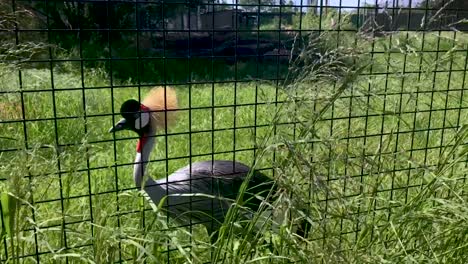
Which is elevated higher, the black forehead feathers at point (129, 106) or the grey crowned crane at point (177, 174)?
the black forehead feathers at point (129, 106)

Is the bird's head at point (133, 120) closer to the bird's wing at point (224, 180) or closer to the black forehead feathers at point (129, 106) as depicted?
the black forehead feathers at point (129, 106)

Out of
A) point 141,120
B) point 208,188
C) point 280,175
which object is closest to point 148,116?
point 141,120

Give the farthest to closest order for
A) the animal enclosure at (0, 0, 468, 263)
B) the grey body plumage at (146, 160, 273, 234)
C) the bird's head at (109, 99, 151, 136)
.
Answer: the bird's head at (109, 99, 151, 136) → the grey body plumage at (146, 160, 273, 234) → the animal enclosure at (0, 0, 468, 263)

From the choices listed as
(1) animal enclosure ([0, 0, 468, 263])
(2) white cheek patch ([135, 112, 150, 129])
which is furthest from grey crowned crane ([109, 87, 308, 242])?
(1) animal enclosure ([0, 0, 468, 263])

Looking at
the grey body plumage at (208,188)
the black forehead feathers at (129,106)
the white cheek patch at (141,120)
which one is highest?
the black forehead feathers at (129,106)

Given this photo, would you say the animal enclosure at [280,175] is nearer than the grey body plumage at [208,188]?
Yes

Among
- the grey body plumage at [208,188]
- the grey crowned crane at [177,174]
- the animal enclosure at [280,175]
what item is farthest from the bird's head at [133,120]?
the animal enclosure at [280,175]

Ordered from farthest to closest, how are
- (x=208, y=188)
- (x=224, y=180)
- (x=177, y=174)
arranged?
(x=177, y=174) → (x=208, y=188) → (x=224, y=180)

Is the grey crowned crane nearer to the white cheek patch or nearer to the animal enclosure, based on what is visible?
the white cheek patch

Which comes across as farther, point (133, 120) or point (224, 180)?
point (133, 120)

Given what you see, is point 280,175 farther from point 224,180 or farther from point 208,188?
point 208,188

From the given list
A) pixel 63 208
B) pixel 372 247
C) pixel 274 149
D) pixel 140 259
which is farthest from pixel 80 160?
pixel 372 247

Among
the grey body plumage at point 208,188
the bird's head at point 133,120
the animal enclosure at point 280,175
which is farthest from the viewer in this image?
the bird's head at point 133,120

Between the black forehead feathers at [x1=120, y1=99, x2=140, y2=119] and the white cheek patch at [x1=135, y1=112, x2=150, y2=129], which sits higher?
the black forehead feathers at [x1=120, y1=99, x2=140, y2=119]
